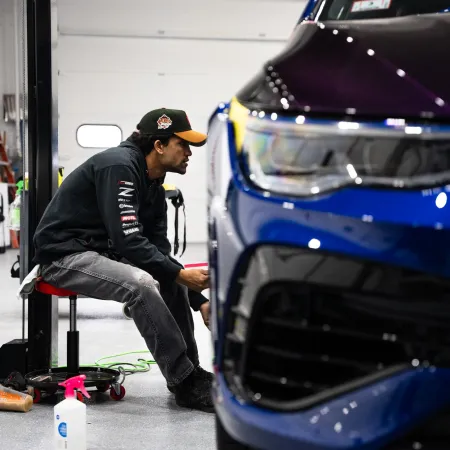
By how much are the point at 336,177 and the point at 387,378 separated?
0.84 ft

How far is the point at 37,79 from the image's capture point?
3391 millimetres

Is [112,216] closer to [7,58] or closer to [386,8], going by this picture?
[386,8]

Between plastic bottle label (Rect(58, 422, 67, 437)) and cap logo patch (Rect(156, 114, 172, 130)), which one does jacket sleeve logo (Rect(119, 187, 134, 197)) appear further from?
plastic bottle label (Rect(58, 422, 67, 437))

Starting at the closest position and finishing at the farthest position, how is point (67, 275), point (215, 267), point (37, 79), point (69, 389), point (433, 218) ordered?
point (433, 218), point (215, 267), point (69, 389), point (67, 275), point (37, 79)

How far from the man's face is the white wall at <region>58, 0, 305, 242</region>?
33.3 ft

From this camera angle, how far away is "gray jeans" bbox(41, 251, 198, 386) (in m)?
2.94

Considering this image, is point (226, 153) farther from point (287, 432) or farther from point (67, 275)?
point (67, 275)

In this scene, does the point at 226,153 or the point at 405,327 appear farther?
the point at 226,153

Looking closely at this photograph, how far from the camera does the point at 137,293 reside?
2.95m

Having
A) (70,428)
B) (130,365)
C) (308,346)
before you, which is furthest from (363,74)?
(130,365)

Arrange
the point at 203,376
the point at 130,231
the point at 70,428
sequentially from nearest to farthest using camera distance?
the point at 70,428 → the point at 130,231 → the point at 203,376

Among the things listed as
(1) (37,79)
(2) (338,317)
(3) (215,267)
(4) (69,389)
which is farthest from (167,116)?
(2) (338,317)

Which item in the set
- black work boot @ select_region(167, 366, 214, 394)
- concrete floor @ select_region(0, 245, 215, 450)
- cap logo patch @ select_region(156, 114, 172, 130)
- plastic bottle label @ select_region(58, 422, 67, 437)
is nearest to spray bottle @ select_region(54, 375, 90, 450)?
plastic bottle label @ select_region(58, 422, 67, 437)

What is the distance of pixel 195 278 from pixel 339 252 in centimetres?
203
